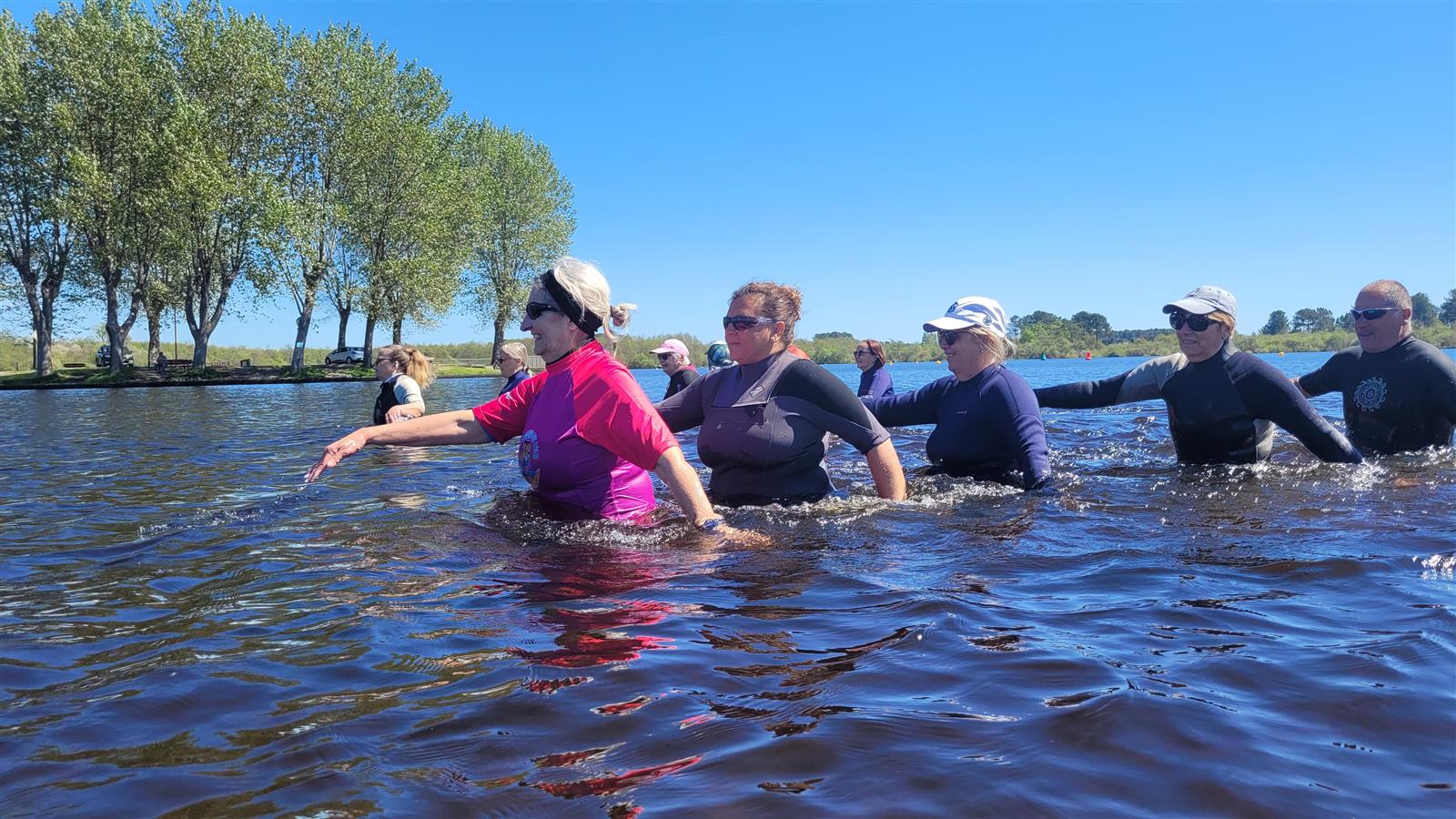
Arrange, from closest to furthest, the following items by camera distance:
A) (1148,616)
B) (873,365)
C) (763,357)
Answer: (1148,616), (763,357), (873,365)

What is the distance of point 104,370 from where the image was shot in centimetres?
4350

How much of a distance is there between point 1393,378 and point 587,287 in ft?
25.6

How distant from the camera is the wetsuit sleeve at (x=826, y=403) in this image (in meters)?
6.03

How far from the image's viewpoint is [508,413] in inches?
230

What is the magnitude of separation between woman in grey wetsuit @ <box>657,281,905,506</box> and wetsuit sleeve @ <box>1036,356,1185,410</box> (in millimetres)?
2539

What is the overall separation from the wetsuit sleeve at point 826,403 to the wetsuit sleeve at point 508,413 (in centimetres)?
162

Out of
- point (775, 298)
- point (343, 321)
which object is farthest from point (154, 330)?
point (775, 298)

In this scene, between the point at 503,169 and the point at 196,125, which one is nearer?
the point at 196,125

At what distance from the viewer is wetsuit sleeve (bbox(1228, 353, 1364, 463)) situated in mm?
7137

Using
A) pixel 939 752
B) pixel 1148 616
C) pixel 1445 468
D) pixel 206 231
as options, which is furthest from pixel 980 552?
pixel 206 231

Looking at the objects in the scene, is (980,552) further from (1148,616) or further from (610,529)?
(610,529)

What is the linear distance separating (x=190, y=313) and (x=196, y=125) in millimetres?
10560

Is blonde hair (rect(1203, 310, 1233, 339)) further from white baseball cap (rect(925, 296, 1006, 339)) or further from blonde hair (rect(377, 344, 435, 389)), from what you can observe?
blonde hair (rect(377, 344, 435, 389))

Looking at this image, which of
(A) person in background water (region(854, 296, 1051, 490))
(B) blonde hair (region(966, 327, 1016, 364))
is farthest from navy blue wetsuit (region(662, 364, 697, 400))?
(B) blonde hair (region(966, 327, 1016, 364))
